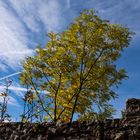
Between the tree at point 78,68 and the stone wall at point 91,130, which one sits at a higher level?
the tree at point 78,68

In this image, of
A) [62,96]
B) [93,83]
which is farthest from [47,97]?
[93,83]

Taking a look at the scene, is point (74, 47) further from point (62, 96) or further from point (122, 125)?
point (122, 125)

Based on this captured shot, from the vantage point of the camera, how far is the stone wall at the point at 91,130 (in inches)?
348

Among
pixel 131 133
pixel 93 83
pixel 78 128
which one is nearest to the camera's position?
pixel 131 133

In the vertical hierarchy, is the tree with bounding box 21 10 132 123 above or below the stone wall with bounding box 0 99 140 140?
above

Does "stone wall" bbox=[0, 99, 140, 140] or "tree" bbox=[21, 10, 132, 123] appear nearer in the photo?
"stone wall" bbox=[0, 99, 140, 140]

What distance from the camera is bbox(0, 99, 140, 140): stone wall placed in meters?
8.84

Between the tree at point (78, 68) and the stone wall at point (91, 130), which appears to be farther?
the tree at point (78, 68)

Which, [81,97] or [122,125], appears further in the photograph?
[81,97]

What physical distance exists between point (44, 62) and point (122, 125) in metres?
19.9

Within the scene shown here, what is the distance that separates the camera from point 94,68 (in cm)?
2836

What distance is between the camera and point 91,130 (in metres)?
9.38

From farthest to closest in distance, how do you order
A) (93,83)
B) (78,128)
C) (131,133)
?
(93,83) < (78,128) < (131,133)

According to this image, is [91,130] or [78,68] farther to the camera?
[78,68]
